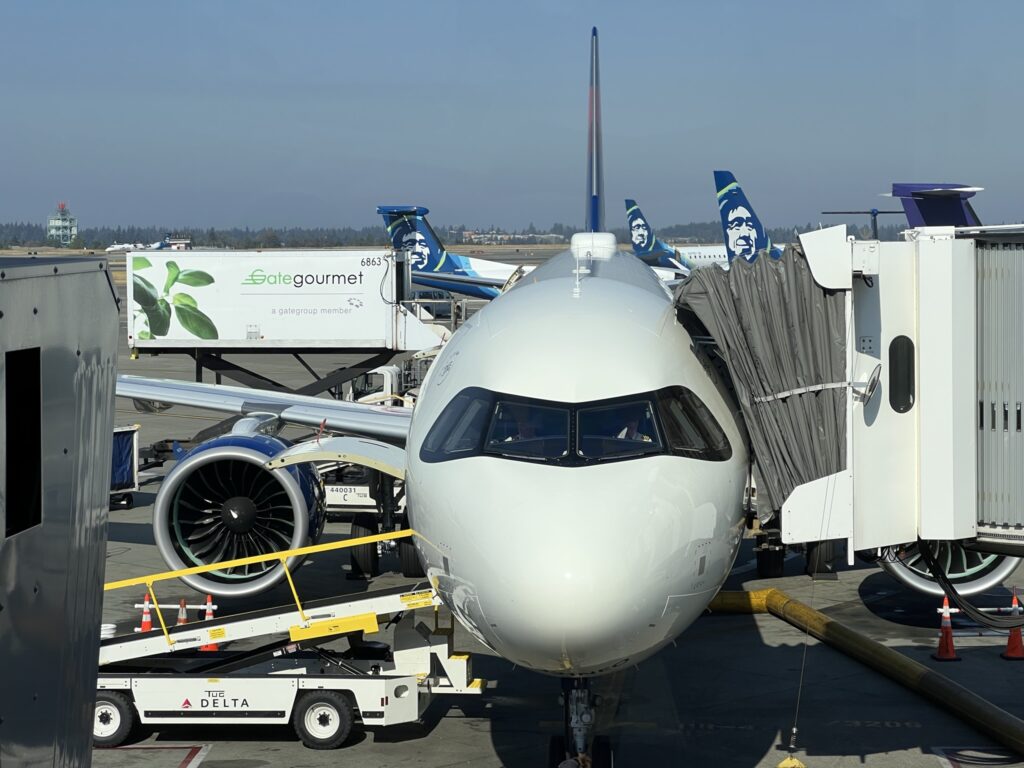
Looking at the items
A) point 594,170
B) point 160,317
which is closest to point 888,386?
point 594,170

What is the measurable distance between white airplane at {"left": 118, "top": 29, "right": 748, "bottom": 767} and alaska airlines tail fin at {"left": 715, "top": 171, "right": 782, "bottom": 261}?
4869 centimetres

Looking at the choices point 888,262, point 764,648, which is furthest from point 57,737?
point 764,648

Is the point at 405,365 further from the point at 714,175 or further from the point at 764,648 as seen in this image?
the point at 714,175

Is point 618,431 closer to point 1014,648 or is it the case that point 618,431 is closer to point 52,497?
point 52,497

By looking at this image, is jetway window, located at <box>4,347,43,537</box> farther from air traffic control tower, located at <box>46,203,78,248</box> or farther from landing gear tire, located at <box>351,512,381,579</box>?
air traffic control tower, located at <box>46,203,78,248</box>

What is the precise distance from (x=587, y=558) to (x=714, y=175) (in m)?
53.5

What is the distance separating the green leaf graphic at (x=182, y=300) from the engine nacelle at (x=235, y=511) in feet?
37.4

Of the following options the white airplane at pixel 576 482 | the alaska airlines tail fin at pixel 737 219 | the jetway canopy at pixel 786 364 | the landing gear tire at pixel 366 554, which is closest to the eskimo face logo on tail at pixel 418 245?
the alaska airlines tail fin at pixel 737 219

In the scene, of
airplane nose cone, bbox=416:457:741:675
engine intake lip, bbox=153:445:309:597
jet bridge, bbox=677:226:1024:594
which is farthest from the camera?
engine intake lip, bbox=153:445:309:597

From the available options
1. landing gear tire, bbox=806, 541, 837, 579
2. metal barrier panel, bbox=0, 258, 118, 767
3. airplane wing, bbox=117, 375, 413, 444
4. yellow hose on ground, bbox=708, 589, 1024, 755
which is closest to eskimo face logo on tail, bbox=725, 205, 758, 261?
landing gear tire, bbox=806, 541, 837, 579

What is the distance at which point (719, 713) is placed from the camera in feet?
37.1

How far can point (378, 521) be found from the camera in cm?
1695

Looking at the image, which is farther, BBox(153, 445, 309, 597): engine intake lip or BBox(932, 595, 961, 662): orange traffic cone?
BBox(153, 445, 309, 597): engine intake lip

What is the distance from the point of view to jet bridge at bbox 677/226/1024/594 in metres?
7.94
